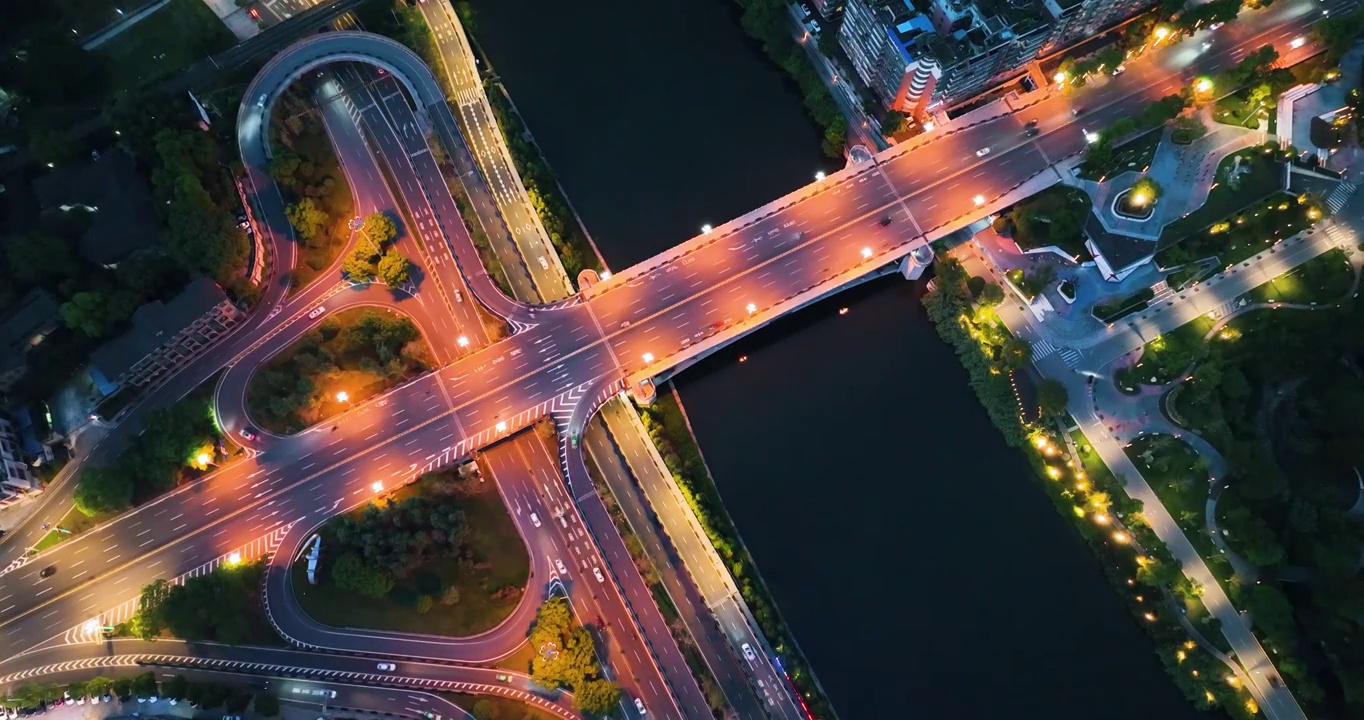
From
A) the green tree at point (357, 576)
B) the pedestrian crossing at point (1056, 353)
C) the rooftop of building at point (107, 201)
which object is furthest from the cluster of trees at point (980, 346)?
the rooftop of building at point (107, 201)

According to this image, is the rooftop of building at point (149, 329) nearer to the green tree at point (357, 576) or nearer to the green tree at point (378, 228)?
the green tree at point (378, 228)

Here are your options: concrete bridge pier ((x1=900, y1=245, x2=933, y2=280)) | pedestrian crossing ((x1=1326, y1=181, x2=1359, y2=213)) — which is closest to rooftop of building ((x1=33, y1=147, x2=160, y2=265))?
concrete bridge pier ((x1=900, y1=245, x2=933, y2=280))

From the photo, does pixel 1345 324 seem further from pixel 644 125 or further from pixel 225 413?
pixel 225 413

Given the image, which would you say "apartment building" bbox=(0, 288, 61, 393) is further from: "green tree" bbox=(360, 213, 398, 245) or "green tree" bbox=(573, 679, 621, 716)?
"green tree" bbox=(573, 679, 621, 716)

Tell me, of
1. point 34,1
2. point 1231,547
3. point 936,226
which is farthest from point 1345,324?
point 34,1

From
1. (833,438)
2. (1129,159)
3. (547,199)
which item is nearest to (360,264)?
(547,199)
